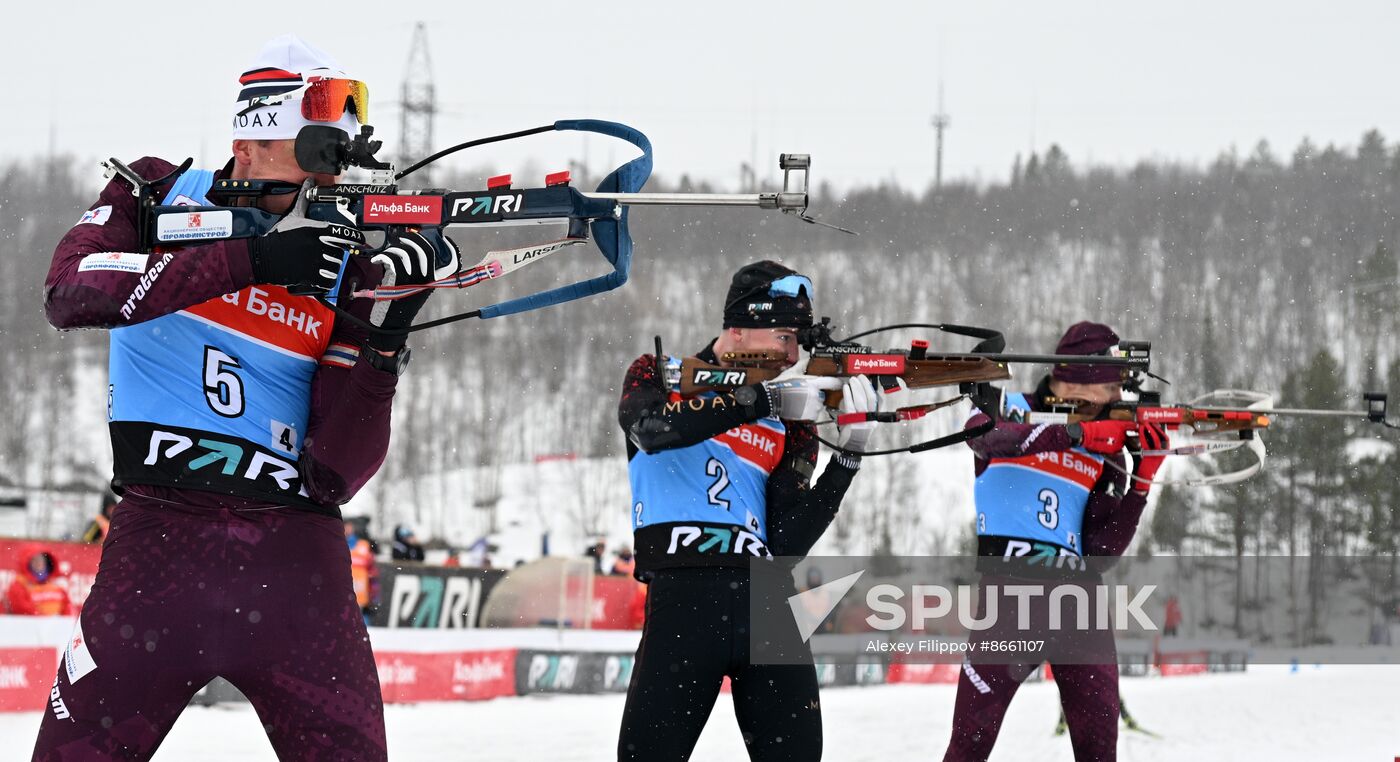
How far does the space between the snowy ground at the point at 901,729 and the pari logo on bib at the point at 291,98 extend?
619 centimetres

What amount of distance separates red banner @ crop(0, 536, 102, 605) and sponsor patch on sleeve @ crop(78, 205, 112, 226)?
992cm

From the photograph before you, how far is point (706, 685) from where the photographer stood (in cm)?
411

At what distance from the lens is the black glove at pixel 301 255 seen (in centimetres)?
277

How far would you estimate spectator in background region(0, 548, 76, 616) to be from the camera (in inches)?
466

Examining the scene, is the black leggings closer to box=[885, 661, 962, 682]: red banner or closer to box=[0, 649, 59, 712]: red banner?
box=[0, 649, 59, 712]: red banner

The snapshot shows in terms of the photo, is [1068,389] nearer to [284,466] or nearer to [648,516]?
[648,516]

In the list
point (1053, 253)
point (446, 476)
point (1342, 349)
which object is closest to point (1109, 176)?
point (1053, 253)

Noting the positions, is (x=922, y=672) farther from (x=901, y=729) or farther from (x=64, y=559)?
(x=64, y=559)

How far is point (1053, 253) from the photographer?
72.1 metres

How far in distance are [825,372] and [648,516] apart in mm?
783

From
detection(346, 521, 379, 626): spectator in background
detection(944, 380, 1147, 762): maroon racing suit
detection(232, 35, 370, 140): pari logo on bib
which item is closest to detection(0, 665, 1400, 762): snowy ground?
detection(346, 521, 379, 626): spectator in background

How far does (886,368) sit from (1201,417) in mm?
2872

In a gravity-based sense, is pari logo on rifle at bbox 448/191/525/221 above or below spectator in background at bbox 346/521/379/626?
above

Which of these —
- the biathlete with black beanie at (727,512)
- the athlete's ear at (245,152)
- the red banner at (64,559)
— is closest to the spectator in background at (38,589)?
the red banner at (64,559)
